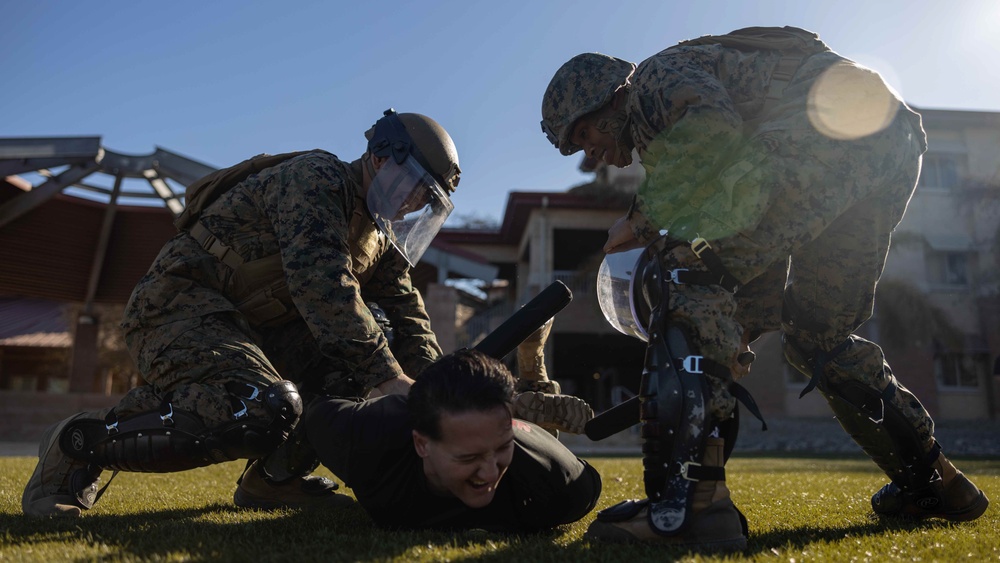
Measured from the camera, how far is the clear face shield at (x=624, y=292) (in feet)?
8.62

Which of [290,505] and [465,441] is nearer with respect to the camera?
A: [465,441]

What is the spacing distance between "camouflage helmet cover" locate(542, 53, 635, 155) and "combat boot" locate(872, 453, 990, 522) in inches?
74.9

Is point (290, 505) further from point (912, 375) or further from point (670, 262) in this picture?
point (912, 375)

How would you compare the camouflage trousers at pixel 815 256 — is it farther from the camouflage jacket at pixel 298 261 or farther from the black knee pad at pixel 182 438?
the black knee pad at pixel 182 438

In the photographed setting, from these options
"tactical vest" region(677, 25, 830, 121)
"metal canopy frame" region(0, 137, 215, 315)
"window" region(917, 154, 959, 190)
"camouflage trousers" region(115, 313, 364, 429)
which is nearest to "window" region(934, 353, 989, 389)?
"window" region(917, 154, 959, 190)

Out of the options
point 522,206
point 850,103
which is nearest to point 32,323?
point 522,206

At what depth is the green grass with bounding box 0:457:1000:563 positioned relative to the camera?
6.15 ft

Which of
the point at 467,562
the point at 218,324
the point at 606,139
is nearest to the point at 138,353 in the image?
the point at 218,324

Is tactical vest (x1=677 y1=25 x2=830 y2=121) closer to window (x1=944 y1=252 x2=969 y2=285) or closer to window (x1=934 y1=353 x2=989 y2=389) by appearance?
window (x1=934 y1=353 x2=989 y2=389)

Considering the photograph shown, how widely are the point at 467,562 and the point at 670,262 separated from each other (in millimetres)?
1120

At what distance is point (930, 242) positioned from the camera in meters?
22.7

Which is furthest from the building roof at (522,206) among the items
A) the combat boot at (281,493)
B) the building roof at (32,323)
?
the combat boot at (281,493)

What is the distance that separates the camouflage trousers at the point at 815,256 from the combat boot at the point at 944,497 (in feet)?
0.44

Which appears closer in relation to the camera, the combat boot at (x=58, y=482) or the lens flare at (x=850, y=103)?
the lens flare at (x=850, y=103)
